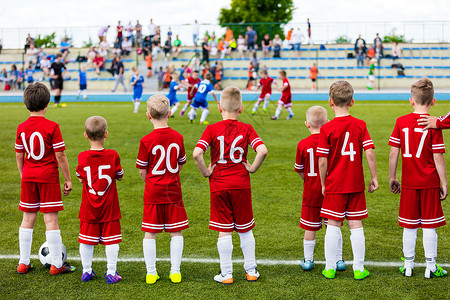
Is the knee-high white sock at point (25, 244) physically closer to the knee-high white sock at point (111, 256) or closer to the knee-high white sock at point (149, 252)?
the knee-high white sock at point (111, 256)

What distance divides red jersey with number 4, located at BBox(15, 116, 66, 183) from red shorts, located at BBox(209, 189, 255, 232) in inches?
61.4

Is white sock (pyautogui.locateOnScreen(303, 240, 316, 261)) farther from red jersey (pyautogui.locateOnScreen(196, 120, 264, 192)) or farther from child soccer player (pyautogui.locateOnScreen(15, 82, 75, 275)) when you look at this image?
child soccer player (pyautogui.locateOnScreen(15, 82, 75, 275))

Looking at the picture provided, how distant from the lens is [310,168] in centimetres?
480

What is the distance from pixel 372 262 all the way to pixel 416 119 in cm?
152

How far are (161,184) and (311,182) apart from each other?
1415 millimetres

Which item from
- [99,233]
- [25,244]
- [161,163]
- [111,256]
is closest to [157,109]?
[161,163]

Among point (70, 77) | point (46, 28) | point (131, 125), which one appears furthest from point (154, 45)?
point (131, 125)

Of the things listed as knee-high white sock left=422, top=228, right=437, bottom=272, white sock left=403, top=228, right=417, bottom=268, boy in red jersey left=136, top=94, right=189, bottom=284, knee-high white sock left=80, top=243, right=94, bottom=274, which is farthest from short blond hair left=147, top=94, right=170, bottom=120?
knee-high white sock left=422, top=228, right=437, bottom=272

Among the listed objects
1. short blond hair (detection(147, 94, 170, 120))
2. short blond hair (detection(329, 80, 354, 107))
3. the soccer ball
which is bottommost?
the soccer ball

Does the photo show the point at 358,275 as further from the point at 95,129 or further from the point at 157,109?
the point at 95,129

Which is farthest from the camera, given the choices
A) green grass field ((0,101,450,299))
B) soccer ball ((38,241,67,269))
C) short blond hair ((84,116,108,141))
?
soccer ball ((38,241,67,269))

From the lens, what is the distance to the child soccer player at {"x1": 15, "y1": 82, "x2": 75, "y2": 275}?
15.4ft

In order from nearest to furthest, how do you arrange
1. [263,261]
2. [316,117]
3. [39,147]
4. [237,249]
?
[39,147] → [316,117] → [263,261] → [237,249]

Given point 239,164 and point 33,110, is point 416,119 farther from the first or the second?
point 33,110
